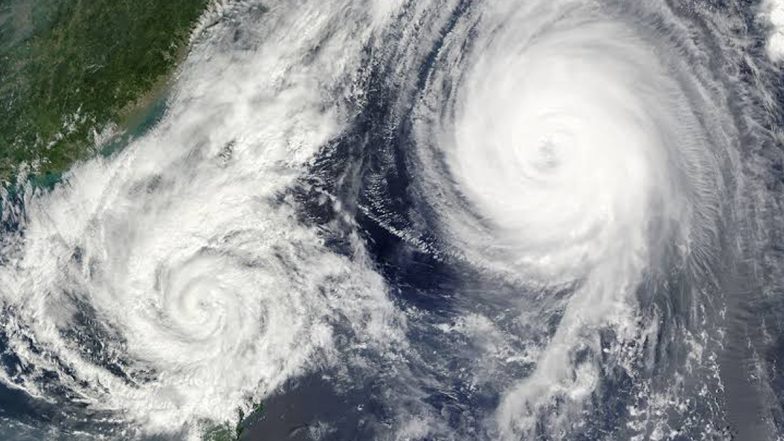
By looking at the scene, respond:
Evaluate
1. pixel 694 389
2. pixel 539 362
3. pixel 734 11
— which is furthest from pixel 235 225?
pixel 734 11

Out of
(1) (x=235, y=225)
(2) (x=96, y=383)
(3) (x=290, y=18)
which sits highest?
(3) (x=290, y=18)

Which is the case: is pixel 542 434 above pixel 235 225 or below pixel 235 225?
below

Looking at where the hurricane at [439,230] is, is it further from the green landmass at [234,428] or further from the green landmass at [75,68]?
the green landmass at [75,68]

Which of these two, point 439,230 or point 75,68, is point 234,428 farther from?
point 75,68

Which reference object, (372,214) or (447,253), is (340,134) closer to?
(372,214)

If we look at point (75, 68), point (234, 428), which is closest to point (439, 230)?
point (234, 428)

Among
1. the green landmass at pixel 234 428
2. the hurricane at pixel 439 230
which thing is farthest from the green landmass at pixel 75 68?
the green landmass at pixel 234 428
